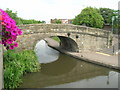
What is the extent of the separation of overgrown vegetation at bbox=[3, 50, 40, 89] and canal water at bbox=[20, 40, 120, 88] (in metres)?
0.51

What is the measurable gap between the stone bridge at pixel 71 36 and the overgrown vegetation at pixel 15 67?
332 cm

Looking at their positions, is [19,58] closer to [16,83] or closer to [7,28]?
[16,83]

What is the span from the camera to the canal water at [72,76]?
10.6 meters

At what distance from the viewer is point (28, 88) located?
9.90 m

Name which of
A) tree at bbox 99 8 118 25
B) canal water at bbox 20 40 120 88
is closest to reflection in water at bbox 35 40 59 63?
canal water at bbox 20 40 120 88

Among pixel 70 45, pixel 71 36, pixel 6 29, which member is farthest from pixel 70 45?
pixel 6 29

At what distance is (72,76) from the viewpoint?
12422mm

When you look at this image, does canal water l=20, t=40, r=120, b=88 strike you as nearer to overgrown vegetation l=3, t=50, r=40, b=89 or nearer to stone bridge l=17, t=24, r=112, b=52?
overgrown vegetation l=3, t=50, r=40, b=89

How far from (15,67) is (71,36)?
29.3 feet

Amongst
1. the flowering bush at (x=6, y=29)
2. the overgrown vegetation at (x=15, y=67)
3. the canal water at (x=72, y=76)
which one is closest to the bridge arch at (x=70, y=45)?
the canal water at (x=72, y=76)

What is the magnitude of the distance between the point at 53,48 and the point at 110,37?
8.53m

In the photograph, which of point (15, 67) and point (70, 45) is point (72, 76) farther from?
point (70, 45)

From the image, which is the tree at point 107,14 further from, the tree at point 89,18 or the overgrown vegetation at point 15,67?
the overgrown vegetation at point 15,67

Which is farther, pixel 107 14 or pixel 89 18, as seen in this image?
pixel 107 14
